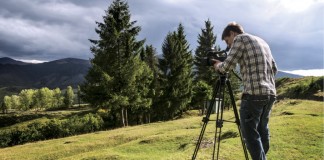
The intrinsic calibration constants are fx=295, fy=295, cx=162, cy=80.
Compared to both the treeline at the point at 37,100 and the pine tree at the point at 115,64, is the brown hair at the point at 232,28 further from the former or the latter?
the treeline at the point at 37,100

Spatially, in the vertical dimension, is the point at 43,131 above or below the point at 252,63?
below

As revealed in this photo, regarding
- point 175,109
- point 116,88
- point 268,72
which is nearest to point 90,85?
point 116,88

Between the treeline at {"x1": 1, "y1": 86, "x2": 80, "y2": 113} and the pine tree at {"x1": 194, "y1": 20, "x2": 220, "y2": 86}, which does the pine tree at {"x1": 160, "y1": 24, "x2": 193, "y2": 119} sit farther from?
the treeline at {"x1": 1, "y1": 86, "x2": 80, "y2": 113}

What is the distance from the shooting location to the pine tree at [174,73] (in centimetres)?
4562

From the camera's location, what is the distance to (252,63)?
5.05 metres

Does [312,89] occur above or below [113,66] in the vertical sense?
below

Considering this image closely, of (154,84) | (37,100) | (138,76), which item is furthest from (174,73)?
(37,100)

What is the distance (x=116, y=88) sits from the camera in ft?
116

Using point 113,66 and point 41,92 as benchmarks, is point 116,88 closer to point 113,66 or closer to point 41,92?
point 113,66

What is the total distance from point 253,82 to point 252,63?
0.34 meters

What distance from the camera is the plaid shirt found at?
4945 mm

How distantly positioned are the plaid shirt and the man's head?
0.26 meters

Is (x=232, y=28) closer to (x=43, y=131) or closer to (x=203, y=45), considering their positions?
(x=43, y=131)

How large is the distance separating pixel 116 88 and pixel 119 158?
2515 centimetres
